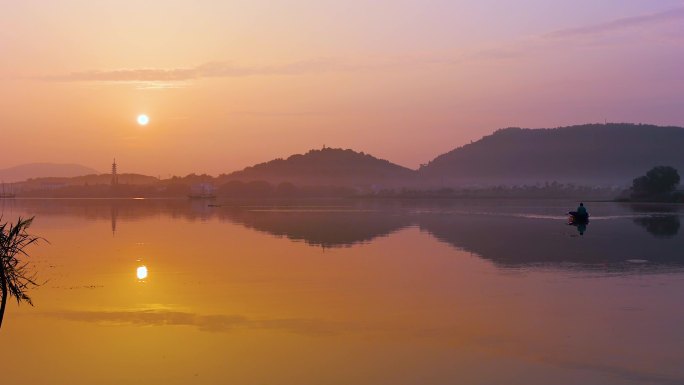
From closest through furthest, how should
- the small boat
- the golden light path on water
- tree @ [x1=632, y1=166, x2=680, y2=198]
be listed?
the golden light path on water → the small boat → tree @ [x1=632, y1=166, x2=680, y2=198]

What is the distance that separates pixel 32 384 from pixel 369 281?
19874 millimetres

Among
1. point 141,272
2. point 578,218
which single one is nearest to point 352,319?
point 141,272

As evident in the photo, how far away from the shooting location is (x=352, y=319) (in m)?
26.9

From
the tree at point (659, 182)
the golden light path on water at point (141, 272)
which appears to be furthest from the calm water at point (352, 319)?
the tree at point (659, 182)

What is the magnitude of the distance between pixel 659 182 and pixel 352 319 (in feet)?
580

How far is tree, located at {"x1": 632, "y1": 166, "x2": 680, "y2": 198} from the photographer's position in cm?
18288

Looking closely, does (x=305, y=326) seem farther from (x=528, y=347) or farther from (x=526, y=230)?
(x=526, y=230)

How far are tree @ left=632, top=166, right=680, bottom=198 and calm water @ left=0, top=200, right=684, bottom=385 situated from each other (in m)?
144

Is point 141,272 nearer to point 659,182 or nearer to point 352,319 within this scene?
point 352,319

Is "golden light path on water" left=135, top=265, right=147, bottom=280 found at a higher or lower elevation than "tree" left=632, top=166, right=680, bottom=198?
lower

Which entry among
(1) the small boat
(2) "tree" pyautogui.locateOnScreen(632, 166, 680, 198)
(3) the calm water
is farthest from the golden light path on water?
(2) "tree" pyautogui.locateOnScreen(632, 166, 680, 198)

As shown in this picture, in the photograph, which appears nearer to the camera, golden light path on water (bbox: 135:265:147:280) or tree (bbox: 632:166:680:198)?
golden light path on water (bbox: 135:265:147:280)

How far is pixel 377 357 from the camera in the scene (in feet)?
70.1

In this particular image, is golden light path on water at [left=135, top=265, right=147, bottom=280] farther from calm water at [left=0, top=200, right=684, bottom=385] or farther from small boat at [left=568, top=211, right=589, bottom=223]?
small boat at [left=568, top=211, right=589, bottom=223]
